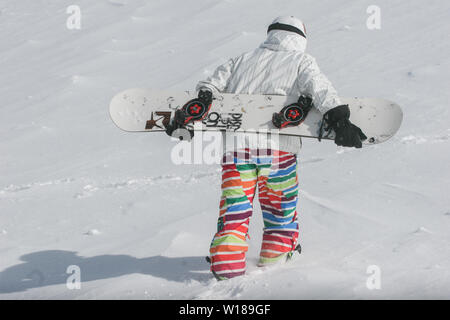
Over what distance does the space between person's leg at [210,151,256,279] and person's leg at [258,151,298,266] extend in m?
0.12

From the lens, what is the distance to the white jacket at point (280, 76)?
3.21m

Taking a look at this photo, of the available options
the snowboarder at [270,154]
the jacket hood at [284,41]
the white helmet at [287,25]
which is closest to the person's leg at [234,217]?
the snowboarder at [270,154]

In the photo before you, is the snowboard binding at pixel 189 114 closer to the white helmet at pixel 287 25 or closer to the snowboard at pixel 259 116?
the snowboard at pixel 259 116

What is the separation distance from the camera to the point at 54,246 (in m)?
4.21

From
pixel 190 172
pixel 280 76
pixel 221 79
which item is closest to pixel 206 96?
pixel 221 79

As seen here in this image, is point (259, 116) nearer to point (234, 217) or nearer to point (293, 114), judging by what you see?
point (293, 114)

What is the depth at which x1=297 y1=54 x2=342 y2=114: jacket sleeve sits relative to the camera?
3.18 metres

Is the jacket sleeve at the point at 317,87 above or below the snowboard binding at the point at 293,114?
above

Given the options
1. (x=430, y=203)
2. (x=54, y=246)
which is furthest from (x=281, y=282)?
(x=54, y=246)

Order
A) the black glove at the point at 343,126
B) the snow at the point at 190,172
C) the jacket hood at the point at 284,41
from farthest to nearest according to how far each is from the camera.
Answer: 1. the jacket hood at the point at 284,41
2. the snow at the point at 190,172
3. the black glove at the point at 343,126

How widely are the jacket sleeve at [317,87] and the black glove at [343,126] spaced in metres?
0.04

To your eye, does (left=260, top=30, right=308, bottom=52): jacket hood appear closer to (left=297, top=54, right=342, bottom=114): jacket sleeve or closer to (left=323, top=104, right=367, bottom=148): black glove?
(left=297, top=54, right=342, bottom=114): jacket sleeve

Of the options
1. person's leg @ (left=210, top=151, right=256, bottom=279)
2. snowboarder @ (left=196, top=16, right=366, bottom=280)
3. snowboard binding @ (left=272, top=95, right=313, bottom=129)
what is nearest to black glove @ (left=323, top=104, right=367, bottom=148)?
snowboarder @ (left=196, top=16, right=366, bottom=280)
